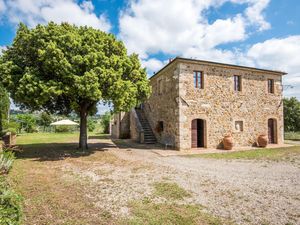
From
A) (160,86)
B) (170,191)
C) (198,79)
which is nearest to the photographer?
(170,191)

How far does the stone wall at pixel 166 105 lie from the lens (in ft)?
40.6

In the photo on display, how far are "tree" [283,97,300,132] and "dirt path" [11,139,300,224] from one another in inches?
695

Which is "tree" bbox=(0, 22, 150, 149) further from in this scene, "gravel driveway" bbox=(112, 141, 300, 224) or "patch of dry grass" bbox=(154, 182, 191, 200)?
"patch of dry grass" bbox=(154, 182, 191, 200)

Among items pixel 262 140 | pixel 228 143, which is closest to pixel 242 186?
pixel 228 143

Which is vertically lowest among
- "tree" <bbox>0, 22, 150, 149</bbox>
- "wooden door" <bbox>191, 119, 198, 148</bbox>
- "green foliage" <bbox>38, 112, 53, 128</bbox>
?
"wooden door" <bbox>191, 119, 198, 148</bbox>

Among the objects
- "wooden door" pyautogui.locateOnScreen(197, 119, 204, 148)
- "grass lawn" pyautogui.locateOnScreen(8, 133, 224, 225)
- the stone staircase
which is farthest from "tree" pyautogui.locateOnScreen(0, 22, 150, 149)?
the stone staircase

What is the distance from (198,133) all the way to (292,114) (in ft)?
53.4

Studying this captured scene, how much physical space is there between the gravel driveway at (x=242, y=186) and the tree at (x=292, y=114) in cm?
1673

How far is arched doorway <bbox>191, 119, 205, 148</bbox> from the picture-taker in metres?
12.5

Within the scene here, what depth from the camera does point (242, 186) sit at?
5.45m

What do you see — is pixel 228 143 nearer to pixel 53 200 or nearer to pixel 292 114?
pixel 53 200

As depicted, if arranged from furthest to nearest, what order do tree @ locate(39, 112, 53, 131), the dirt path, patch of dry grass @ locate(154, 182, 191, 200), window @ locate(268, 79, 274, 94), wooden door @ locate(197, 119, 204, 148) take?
tree @ locate(39, 112, 53, 131) < window @ locate(268, 79, 274, 94) < wooden door @ locate(197, 119, 204, 148) < patch of dry grass @ locate(154, 182, 191, 200) < the dirt path

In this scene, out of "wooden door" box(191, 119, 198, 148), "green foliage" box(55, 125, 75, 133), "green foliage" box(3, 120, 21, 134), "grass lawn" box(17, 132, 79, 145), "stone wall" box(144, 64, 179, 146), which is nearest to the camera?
"stone wall" box(144, 64, 179, 146)

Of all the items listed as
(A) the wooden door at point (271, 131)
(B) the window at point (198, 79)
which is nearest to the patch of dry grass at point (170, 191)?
(B) the window at point (198, 79)
